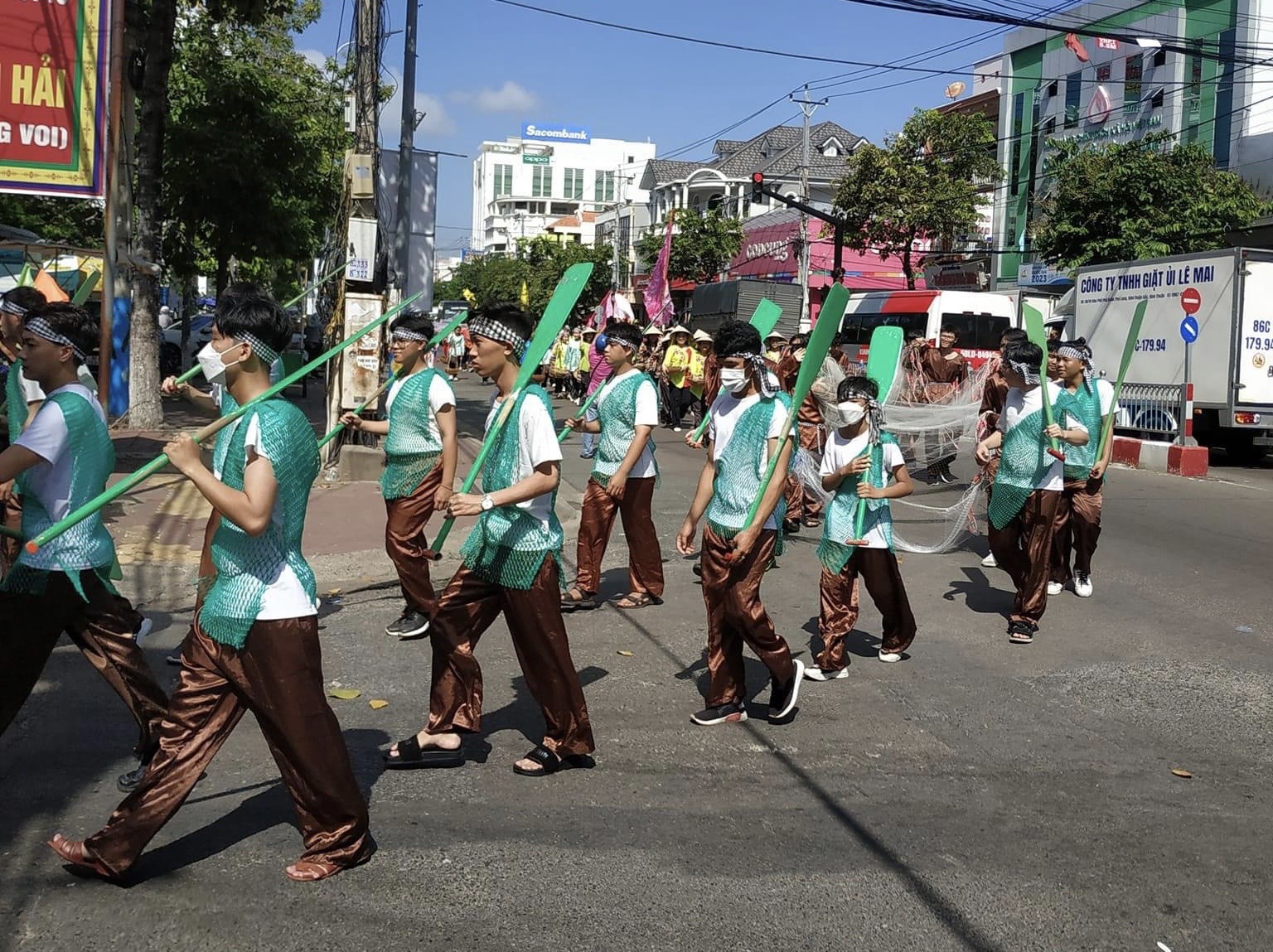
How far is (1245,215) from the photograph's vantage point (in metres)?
27.9

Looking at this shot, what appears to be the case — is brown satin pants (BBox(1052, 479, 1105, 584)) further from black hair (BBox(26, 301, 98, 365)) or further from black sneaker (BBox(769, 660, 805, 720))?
black hair (BBox(26, 301, 98, 365))

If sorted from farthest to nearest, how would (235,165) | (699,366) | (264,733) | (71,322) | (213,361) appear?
(235,165) < (699,366) < (71,322) < (213,361) < (264,733)

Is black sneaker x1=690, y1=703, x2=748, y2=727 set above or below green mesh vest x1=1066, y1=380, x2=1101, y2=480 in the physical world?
Result: below

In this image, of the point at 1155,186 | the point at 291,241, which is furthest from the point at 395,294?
the point at 1155,186

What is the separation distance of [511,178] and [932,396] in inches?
Answer: 5976

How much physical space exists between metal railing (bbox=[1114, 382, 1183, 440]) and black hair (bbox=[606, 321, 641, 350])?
35.6 ft

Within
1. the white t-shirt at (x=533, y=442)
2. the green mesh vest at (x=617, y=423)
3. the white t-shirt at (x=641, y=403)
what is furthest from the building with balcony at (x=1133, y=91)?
the white t-shirt at (x=533, y=442)

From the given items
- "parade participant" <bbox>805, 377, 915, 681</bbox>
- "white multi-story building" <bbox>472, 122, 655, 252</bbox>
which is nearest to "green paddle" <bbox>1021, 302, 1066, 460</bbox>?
"parade participant" <bbox>805, 377, 915, 681</bbox>

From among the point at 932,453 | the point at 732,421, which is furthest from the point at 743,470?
the point at 932,453

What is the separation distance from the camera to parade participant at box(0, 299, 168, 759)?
4.22m

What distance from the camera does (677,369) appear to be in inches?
735

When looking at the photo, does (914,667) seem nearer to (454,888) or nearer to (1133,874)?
(1133,874)

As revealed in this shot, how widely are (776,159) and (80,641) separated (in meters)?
67.8

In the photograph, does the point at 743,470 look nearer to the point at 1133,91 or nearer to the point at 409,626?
the point at 409,626
